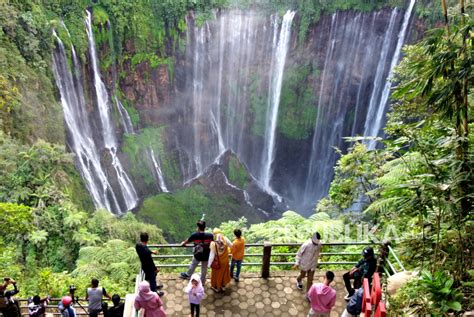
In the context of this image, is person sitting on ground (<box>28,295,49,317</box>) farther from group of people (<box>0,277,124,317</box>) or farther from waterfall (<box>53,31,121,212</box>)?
A: waterfall (<box>53,31,121,212</box>)

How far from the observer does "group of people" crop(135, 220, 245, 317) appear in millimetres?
5266

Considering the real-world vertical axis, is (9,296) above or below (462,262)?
below

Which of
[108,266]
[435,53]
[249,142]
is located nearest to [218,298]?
[435,53]

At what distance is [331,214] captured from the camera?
11148 mm

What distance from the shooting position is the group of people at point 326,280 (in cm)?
504

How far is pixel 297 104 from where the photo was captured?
1059 inches

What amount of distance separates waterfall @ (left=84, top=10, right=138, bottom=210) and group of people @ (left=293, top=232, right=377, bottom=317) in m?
17.6

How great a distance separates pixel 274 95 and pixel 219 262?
2216cm

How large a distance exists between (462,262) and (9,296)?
6573 mm

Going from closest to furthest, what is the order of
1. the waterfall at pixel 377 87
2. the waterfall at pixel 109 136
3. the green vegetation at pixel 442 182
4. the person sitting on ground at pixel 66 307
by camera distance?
the green vegetation at pixel 442 182, the person sitting on ground at pixel 66 307, the waterfall at pixel 109 136, the waterfall at pixel 377 87

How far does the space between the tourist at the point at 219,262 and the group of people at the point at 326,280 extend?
44.8 inches

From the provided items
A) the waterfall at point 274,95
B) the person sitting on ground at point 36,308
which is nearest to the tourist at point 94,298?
the person sitting on ground at point 36,308

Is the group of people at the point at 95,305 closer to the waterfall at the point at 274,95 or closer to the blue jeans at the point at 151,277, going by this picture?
the blue jeans at the point at 151,277

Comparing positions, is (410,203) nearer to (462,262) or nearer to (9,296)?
(462,262)
